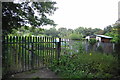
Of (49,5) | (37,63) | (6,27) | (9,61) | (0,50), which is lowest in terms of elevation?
(37,63)

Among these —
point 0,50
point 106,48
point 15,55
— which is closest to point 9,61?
point 15,55

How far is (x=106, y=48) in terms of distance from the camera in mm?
7789

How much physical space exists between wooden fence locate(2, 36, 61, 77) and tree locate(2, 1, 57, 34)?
483 millimetres

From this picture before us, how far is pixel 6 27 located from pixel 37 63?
178 cm

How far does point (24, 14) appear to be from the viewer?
334cm

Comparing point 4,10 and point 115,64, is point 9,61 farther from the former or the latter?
point 115,64

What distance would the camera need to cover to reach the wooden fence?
9.12ft

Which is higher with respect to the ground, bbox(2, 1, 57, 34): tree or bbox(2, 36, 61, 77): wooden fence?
bbox(2, 1, 57, 34): tree

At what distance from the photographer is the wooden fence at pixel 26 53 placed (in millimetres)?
2781

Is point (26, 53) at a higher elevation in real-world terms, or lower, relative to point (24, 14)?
lower

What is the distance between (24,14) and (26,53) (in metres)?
1.47

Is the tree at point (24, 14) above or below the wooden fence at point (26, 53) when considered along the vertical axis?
above

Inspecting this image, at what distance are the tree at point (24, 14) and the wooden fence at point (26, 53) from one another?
0.48 metres

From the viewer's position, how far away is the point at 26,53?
3355 mm
